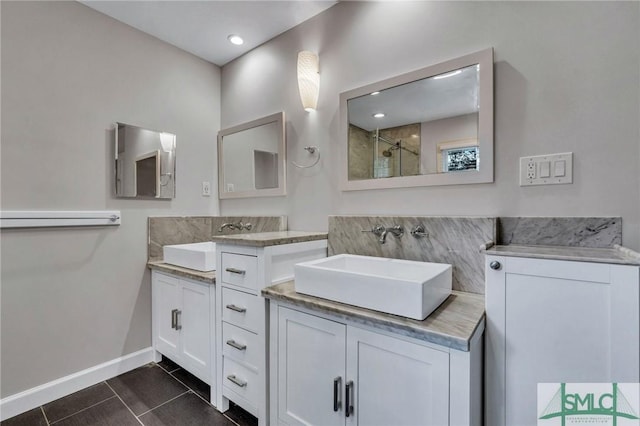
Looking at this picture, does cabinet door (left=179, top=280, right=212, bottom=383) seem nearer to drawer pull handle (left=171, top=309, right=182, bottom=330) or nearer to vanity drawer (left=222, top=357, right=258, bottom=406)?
drawer pull handle (left=171, top=309, right=182, bottom=330)

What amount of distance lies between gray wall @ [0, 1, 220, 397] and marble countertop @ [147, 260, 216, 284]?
136mm

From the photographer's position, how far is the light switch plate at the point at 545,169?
118 centimetres

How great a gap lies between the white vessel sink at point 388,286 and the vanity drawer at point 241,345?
437 millimetres

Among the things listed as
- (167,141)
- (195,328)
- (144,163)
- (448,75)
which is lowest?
(195,328)

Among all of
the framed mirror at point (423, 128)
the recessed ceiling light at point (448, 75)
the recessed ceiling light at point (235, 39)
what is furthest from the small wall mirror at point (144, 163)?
the recessed ceiling light at point (448, 75)

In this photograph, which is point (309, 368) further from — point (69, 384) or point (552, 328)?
point (69, 384)

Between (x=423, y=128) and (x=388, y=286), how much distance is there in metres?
0.90

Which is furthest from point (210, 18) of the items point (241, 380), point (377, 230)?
point (241, 380)

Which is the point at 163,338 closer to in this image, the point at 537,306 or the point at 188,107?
the point at 188,107

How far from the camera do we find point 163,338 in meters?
2.05

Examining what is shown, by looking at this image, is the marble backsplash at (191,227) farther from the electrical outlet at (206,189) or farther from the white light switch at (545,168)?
the white light switch at (545,168)

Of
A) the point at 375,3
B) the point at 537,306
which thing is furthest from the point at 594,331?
the point at 375,3

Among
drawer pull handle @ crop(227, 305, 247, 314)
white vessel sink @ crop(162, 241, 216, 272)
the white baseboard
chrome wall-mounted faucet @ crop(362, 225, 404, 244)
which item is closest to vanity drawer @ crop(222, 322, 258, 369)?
drawer pull handle @ crop(227, 305, 247, 314)

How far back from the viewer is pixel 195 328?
1789mm
